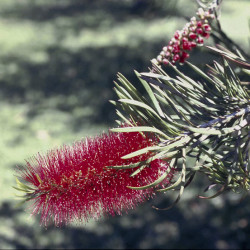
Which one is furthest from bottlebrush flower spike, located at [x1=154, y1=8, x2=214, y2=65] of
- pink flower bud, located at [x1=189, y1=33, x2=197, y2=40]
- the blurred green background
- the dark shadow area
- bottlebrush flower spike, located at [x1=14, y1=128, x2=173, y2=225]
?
the dark shadow area

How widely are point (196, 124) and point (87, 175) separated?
26 centimetres

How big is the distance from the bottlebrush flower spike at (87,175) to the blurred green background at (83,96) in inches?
24.6

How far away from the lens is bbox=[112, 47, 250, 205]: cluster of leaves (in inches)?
31.1

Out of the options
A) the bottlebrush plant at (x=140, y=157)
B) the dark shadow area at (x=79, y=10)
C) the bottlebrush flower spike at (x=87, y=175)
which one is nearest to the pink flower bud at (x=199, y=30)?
the bottlebrush plant at (x=140, y=157)

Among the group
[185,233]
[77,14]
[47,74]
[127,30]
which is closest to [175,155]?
[185,233]

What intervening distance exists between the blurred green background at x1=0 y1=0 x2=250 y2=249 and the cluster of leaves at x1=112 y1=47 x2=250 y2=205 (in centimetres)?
48

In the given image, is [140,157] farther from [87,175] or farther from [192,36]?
[192,36]

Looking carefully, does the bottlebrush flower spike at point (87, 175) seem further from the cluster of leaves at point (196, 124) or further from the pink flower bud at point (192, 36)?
the pink flower bud at point (192, 36)

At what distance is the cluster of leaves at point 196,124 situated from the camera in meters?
0.79

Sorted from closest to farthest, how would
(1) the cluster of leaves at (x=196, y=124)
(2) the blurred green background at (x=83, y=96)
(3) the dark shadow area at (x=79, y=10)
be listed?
(1) the cluster of leaves at (x=196, y=124), (2) the blurred green background at (x=83, y=96), (3) the dark shadow area at (x=79, y=10)

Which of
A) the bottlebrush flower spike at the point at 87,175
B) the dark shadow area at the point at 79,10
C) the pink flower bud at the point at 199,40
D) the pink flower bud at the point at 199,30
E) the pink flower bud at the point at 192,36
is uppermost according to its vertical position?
the dark shadow area at the point at 79,10

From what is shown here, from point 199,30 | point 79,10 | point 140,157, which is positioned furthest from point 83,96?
point 140,157

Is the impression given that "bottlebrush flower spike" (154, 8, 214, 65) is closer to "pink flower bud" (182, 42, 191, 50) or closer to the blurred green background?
"pink flower bud" (182, 42, 191, 50)

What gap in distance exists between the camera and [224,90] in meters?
0.97
